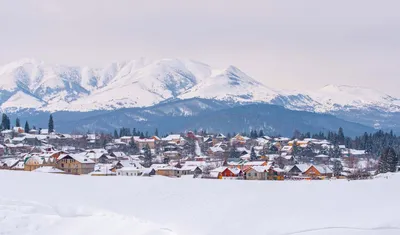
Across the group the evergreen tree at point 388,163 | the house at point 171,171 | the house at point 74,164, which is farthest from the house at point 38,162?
the evergreen tree at point 388,163

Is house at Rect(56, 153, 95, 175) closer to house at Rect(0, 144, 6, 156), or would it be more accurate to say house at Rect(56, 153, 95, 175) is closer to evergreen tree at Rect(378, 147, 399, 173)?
house at Rect(0, 144, 6, 156)

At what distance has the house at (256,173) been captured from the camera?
45.8 m

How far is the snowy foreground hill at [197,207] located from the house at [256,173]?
2889 cm

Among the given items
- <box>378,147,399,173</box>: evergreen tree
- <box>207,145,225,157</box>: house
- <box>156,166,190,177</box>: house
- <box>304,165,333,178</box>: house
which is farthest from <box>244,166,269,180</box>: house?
<box>207,145,225,157</box>: house

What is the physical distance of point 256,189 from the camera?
15.8m

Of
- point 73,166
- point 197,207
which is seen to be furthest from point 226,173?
point 197,207

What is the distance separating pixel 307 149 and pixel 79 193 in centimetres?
6892

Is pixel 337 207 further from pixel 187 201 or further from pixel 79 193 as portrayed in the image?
pixel 79 193

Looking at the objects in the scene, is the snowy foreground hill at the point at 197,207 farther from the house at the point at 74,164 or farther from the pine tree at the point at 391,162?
the house at the point at 74,164

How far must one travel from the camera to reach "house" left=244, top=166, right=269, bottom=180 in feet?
150

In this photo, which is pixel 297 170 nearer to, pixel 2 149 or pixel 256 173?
pixel 256 173

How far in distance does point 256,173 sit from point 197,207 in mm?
33243

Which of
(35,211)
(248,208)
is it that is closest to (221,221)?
(248,208)

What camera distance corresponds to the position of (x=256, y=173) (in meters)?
47.1
